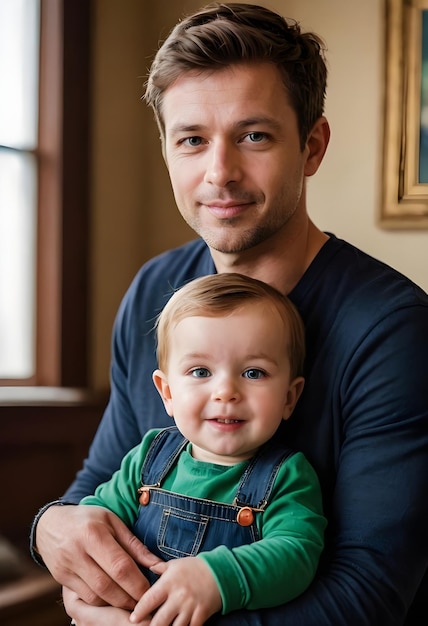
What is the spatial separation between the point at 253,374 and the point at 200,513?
263mm

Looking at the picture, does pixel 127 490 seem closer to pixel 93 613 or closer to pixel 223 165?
pixel 93 613

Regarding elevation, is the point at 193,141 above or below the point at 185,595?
above

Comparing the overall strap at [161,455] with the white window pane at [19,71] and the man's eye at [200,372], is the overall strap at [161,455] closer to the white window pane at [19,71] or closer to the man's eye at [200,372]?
the man's eye at [200,372]

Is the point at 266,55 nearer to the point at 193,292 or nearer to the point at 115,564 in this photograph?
the point at 193,292

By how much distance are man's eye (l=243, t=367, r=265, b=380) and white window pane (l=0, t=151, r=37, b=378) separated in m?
1.82

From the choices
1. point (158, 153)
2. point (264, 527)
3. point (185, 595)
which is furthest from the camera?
point (158, 153)

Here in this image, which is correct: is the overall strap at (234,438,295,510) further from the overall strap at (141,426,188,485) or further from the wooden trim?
the wooden trim

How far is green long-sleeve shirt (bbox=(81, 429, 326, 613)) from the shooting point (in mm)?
1304

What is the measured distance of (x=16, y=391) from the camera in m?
2.99

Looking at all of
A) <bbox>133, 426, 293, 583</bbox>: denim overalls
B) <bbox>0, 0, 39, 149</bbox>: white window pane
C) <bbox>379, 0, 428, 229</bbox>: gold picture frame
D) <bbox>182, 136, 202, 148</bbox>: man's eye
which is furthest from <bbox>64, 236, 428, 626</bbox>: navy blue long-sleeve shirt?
<bbox>0, 0, 39, 149</bbox>: white window pane

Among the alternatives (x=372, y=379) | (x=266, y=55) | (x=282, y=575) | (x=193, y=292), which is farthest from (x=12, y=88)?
(x=282, y=575)

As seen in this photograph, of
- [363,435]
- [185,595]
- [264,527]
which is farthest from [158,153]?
[185,595]

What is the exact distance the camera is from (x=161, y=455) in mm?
1588

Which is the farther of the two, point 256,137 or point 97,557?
point 256,137
